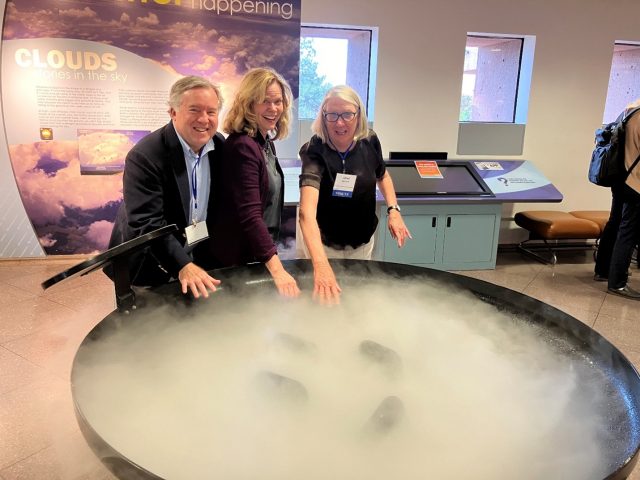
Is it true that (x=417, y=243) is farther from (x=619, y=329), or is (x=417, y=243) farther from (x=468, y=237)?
Answer: (x=619, y=329)

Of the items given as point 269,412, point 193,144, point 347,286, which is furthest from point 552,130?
point 269,412

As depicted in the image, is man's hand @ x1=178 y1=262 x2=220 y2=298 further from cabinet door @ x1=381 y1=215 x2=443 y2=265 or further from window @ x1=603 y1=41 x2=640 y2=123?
window @ x1=603 y1=41 x2=640 y2=123

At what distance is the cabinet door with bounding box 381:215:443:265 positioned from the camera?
13.5 ft

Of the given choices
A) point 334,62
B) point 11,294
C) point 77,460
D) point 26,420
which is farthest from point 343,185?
point 334,62

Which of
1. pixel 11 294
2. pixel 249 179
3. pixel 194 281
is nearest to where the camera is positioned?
pixel 194 281

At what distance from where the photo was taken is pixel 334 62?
4.64 metres

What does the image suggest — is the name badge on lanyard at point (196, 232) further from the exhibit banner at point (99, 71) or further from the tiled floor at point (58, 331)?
the exhibit banner at point (99, 71)

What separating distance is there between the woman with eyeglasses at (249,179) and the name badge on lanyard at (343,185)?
0.41 meters

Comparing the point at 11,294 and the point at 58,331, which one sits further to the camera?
the point at 11,294

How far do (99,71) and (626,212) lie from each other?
4.15 m

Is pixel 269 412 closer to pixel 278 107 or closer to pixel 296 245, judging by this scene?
pixel 278 107

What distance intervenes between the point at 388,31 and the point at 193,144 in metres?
3.27

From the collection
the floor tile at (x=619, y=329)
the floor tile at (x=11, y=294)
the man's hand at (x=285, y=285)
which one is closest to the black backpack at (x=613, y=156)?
the floor tile at (x=619, y=329)

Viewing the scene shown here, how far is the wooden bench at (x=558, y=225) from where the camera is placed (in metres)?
4.34
